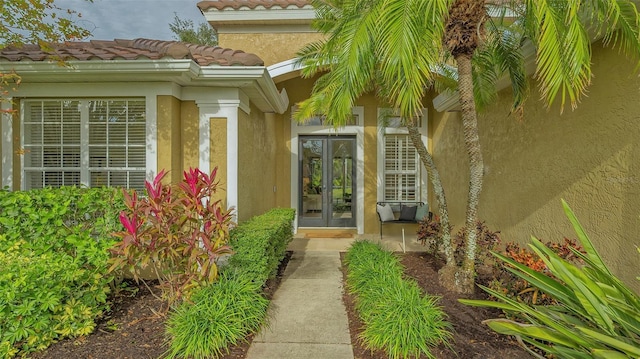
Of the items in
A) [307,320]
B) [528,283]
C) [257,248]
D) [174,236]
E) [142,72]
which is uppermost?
[142,72]

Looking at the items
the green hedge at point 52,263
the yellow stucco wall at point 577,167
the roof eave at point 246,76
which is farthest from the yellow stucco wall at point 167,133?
the yellow stucco wall at point 577,167

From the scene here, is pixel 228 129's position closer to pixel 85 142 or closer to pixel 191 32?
pixel 85 142

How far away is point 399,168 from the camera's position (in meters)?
9.41

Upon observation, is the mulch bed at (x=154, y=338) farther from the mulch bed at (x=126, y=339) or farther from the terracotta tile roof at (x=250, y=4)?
the terracotta tile roof at (x=250, y=4)

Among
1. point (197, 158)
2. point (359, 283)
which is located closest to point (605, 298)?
point (359, 283)

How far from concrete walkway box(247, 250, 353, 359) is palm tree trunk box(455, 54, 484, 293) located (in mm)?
1705

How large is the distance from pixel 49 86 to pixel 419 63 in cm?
550

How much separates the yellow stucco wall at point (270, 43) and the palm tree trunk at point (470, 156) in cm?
582

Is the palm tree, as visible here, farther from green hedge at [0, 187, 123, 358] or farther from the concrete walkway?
green hedge at [0, 187, 123, 358]

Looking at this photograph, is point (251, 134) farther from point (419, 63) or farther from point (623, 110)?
point (623, 110)

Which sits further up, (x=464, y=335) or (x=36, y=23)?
(x=36, y=23)

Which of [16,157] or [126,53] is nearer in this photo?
[126,53]

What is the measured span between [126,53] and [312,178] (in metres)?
5.91

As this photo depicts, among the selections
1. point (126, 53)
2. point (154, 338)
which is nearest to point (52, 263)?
point (154, 338)
